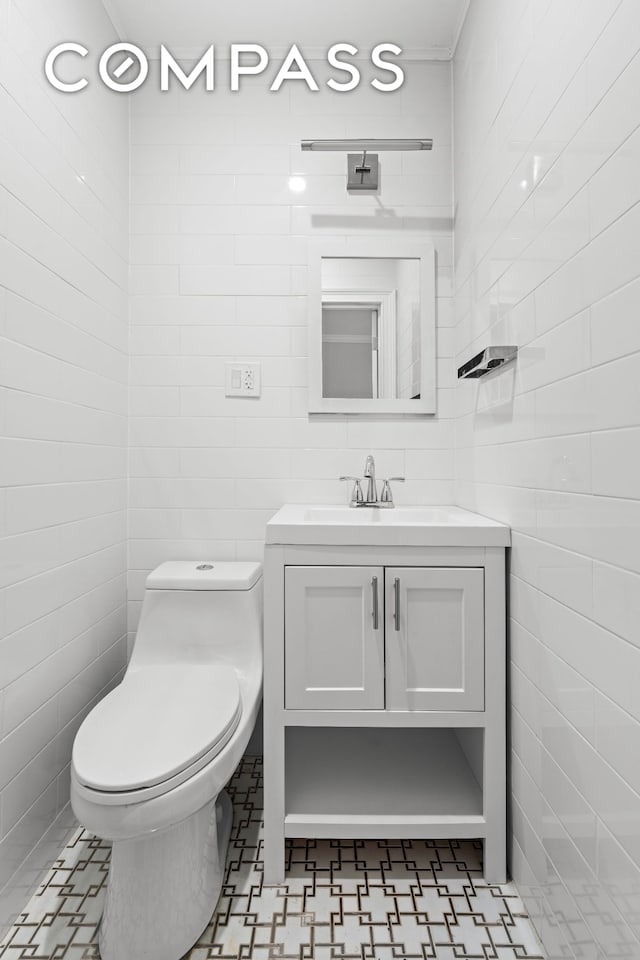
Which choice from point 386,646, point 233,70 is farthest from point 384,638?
point 233,70

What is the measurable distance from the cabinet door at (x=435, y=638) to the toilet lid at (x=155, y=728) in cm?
42

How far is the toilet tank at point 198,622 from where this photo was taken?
65.1 inches

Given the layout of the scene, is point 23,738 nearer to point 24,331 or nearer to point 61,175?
point 24,331

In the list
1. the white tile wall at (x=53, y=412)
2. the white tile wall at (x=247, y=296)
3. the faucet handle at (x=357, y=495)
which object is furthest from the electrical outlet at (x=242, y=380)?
the faucet handle at (x=357, y=495)

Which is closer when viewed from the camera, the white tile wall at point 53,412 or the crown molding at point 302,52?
the white tile wall at point 53,412

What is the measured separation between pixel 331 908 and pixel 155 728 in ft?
2.01

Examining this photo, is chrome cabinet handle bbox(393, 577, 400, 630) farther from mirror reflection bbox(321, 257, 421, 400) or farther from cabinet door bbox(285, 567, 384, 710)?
mirror reflection bbox(321, 257, 421, 400)

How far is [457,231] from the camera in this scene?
1.90 m

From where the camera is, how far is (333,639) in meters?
1.37

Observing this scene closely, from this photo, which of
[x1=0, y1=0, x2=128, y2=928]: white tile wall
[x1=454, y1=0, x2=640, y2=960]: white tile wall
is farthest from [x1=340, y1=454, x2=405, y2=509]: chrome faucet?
[x1=0, y1=0, x2=128, y2=928]: white tile wall

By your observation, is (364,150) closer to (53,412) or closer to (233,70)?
(233,70)

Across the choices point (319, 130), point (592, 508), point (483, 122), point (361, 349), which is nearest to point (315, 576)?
point (592, 508)

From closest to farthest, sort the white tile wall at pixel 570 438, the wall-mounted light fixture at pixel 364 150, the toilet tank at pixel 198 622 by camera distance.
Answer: the white tile wall at pixel 570 438, the toilet tank at pixel 198 622, the wall-mounted light fixture at pixel 364 150

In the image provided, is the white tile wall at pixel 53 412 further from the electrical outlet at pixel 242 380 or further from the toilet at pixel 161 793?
the electrical outlet at pixel 242 380
